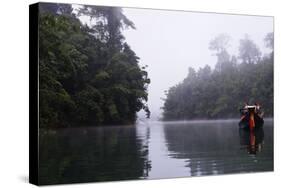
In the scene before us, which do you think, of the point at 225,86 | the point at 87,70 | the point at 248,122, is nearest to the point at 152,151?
the point at 87,70

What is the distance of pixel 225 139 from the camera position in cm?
1299

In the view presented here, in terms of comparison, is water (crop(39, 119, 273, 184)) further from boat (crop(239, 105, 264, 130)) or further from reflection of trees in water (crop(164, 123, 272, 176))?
boat (crop(239, 105, 264, 130))

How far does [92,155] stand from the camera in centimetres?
1163

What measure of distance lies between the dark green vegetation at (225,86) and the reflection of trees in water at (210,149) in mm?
253

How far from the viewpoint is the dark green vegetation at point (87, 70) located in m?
11.3

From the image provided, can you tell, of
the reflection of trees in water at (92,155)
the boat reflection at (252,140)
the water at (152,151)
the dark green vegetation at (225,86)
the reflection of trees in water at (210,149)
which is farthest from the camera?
the boat reflection at (252,140)

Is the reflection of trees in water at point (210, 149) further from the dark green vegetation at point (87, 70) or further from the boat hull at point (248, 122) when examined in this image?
the dark green vegetation at point (87, 70)

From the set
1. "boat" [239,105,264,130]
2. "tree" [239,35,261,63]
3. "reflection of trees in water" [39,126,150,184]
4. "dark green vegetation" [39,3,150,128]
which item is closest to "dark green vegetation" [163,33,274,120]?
"tree" [239,35,261,63]

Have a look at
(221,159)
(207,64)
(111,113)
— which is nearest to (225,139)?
(221,159)

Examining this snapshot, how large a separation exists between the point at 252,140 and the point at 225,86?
3.52ft

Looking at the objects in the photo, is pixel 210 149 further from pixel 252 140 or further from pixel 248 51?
pixel 248 51

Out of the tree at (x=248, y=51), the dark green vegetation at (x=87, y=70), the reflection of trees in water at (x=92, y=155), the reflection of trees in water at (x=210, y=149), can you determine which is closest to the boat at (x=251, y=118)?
the reflection of trees in water at (x=210, y=149)

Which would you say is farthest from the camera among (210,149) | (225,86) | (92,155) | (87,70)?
(225,86)

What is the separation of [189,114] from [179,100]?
34cm
